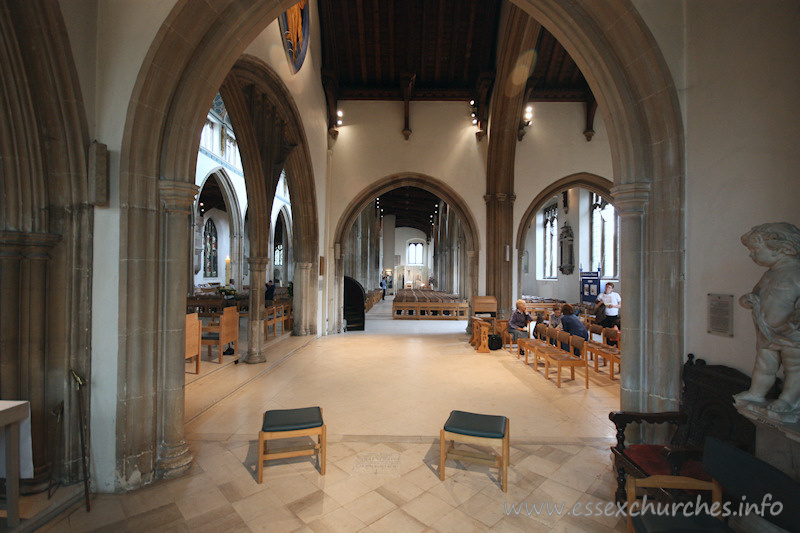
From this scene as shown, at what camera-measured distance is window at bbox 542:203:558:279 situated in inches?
731

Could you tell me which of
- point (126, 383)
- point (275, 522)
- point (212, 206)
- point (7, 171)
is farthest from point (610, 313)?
point (212, 206)

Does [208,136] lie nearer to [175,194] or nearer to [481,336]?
[481,336]

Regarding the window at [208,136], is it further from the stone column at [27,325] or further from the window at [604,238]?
the window at [604,238]

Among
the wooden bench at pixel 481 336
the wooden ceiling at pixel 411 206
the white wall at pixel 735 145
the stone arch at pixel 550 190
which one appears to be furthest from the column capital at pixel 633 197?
the wooden ceiling at pixel 411 206

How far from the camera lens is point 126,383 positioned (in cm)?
280

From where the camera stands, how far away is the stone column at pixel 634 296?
3068mm

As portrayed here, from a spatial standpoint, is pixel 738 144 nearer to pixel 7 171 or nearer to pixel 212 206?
pixel 7 171

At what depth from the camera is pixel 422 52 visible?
9.83 meters

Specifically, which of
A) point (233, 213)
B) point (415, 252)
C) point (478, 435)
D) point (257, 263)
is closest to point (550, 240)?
point (233, 213)

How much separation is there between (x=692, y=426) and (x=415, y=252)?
37848 mm

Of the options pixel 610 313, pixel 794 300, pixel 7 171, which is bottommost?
→ pixel 610 313

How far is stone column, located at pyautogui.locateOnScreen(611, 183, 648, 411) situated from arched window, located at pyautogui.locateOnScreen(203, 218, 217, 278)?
892 inches

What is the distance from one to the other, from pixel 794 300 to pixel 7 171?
4556 millimetres

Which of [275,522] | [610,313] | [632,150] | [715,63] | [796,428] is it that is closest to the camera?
[796,428]
